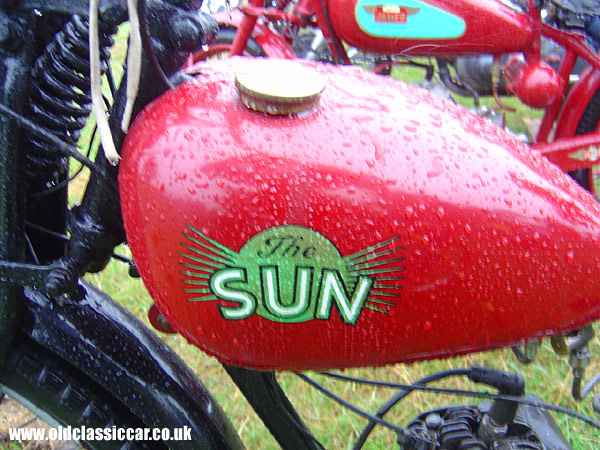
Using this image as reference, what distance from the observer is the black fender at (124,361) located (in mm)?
941

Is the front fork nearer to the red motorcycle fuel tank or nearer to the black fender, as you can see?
the black fender

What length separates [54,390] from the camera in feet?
3.19

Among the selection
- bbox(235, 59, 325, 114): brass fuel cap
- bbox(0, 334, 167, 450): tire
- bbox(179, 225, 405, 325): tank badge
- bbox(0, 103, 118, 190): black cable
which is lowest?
bbox(0, 334, 167, 450): tire

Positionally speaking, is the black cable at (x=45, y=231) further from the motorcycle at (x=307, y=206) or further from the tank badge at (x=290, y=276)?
the tank badge at (x=290, y=276)

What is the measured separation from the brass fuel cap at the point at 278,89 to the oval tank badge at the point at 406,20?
190cm

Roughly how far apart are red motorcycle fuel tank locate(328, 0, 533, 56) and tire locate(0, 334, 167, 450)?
1.98 meters

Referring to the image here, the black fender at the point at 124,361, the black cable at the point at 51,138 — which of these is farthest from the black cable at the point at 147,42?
the black fender at the point at 124,361

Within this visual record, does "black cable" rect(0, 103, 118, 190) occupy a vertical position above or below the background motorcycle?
above

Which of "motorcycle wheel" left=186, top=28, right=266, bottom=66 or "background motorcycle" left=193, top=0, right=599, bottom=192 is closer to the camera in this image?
"background motorcycle" left=193, top=0, right=599, bottom=192

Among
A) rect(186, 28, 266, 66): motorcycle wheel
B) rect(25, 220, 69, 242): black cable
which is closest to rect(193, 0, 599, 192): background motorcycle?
rect(186, 28, 266, 66): motorcycle wheel

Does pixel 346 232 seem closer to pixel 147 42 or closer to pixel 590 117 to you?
pixel 147 42

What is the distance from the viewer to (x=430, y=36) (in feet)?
8.36

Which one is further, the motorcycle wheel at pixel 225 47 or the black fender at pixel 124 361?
the motorcycle wheel at pixel 225 47

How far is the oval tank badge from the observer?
97.7 inches
